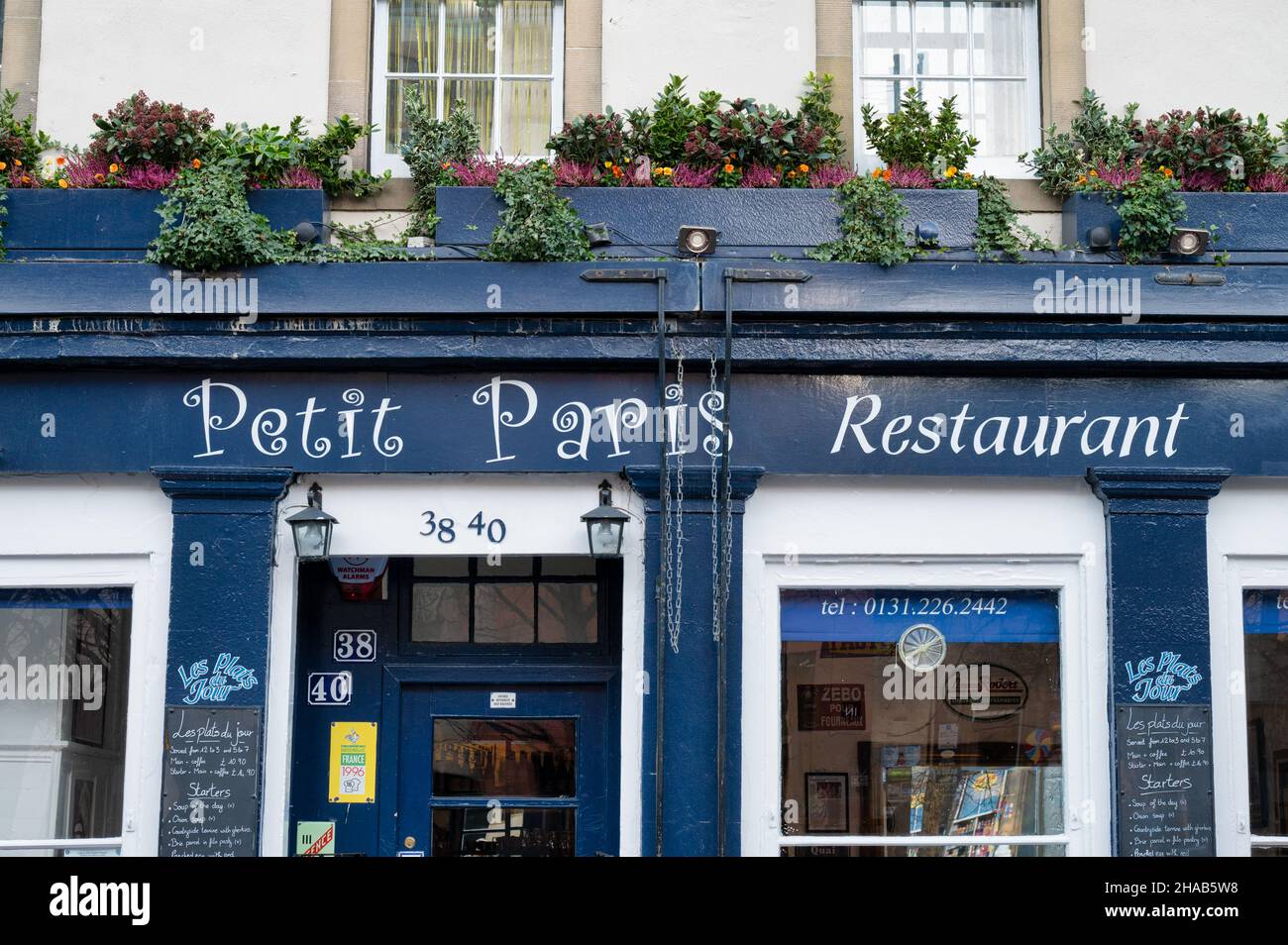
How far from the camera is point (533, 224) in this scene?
319 inches

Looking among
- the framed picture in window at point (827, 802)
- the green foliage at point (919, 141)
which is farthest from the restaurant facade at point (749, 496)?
the green foliage at point (919, 141)

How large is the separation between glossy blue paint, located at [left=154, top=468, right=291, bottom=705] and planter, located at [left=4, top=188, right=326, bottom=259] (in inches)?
50.8

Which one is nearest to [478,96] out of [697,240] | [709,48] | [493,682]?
[709,48]

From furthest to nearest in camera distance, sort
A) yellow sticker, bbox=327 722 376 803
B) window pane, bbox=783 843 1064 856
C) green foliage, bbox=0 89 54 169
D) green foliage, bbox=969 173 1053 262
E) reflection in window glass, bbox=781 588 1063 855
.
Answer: yellow sticker, bbox=327 722 376 803 < green foliage, bbox=0 89 54 169 < green foliage, bbox=969 173 1053 262 < reflection in window glass, bbox=781 588 1063 855 < window pane, bbox=783 843 1064 856

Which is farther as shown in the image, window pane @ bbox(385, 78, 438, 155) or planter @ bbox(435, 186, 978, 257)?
window pane @ bbox(385, 78, 438, 155)

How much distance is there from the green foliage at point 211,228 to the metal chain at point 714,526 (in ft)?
7.77

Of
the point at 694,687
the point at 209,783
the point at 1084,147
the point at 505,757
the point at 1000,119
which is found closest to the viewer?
the point at 209,783

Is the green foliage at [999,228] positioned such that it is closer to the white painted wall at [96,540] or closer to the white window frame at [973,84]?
the white window frame at [973,84]

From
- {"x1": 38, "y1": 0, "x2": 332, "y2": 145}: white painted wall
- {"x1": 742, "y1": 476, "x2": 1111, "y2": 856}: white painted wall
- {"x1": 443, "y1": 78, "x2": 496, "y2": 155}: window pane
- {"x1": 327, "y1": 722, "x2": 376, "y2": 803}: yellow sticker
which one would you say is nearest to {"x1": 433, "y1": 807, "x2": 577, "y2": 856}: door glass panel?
{"x1": 327, "y1": 722, "x2": 376, "y2": 803}: yellow sticker

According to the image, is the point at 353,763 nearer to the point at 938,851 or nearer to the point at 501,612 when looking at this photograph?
the point at 501,612

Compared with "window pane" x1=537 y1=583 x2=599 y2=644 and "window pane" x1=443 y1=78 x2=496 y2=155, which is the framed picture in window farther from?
"window pane" x1=443 y1=78 x2=496 y2=155

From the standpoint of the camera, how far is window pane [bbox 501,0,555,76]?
29.1 feet

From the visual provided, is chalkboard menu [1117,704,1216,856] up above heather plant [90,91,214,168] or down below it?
below

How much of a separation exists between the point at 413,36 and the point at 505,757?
13.6ft
